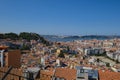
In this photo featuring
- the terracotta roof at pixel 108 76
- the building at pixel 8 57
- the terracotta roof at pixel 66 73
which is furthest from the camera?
the building at pixel 8 57

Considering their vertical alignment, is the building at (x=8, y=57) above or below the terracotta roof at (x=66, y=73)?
above

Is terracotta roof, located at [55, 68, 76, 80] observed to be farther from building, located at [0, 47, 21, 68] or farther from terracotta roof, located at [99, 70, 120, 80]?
building, located at [0, 47, 21, 68]

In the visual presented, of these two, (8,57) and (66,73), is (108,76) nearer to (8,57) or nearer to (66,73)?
(66,73)

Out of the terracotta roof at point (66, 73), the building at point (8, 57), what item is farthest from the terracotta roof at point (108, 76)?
the building at point (8, 57)

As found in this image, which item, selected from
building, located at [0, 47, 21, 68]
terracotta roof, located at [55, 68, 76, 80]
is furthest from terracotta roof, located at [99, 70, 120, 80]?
building, located at [0, 47, 21, 68]

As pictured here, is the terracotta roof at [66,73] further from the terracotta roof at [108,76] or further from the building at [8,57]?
the building at [8,57]

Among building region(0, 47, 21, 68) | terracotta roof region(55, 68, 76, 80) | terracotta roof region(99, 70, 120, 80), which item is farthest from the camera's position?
building region(0, 47, 21, 68)

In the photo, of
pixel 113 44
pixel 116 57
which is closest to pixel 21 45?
pixel 116 57

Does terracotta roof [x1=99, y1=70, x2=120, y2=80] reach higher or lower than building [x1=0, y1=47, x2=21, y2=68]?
lower

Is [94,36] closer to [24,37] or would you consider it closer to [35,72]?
[24,37]

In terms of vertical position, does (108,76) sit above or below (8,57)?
below

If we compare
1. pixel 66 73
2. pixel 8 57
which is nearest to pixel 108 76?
pixel 66 73
